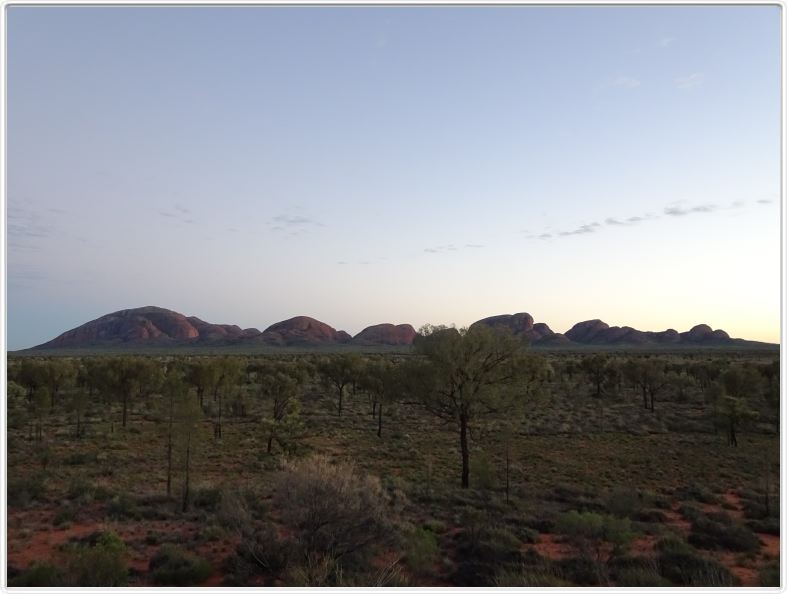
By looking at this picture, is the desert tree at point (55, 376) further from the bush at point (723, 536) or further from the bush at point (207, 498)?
the bush at point (723, 536)

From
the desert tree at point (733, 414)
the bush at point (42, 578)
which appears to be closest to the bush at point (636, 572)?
the bush at point (42, 578)

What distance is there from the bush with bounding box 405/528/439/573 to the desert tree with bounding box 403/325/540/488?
8.59 m

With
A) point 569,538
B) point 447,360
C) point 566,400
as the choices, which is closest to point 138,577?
point 569,538

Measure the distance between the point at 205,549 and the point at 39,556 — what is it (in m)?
4.45

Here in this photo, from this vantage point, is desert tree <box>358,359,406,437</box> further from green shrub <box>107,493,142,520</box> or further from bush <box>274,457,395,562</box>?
bush <box>274,457,395,562</box>

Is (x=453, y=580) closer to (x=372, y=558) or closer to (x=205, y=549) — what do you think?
(x=372, y=558)

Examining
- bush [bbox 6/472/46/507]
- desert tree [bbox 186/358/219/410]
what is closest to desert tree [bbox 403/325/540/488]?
bush [bbox 6/472/46/507]

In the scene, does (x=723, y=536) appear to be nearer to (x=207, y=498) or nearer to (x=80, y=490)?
(x=207, y=498)

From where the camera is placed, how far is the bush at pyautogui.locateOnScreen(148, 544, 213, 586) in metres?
11.8

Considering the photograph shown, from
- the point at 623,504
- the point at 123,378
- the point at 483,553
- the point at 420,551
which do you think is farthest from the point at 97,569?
the point at 123,378

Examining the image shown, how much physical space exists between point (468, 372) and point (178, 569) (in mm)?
14321

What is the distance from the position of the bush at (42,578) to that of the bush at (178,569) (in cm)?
206

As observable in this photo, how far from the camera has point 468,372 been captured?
73.7ft

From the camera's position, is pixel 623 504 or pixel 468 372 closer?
pixel 623 504
